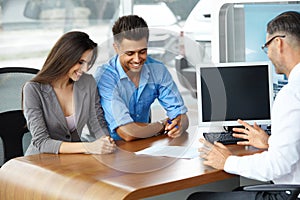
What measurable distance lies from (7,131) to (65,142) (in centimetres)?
43

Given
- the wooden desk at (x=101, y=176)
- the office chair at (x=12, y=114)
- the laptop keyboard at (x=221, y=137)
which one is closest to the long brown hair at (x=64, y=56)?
the office chair at (x=12, y=114)

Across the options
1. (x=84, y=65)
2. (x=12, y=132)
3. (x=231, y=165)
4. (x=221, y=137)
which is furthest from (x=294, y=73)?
(x=12, y=132)

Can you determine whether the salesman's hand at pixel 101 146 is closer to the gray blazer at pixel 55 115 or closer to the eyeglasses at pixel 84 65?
the gray blazer at pixel 55 115

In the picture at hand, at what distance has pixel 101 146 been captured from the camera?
299 centimetres

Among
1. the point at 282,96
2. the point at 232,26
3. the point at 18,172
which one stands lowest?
the point at 18,172

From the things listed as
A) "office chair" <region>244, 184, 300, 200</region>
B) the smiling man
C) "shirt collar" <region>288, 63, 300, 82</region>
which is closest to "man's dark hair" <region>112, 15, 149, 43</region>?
the smiling man

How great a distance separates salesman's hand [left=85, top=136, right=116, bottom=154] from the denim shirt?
0.21 metres

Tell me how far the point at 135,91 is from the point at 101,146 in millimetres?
369

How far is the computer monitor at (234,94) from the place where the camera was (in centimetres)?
327

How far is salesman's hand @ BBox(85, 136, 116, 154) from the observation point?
9.80 feet

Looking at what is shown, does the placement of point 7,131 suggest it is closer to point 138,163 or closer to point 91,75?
point 91,75

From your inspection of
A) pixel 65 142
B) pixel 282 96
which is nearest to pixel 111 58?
pixel 65 142

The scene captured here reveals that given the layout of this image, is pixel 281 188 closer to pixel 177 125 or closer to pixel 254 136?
pixel 254 136

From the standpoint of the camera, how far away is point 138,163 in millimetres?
2824
